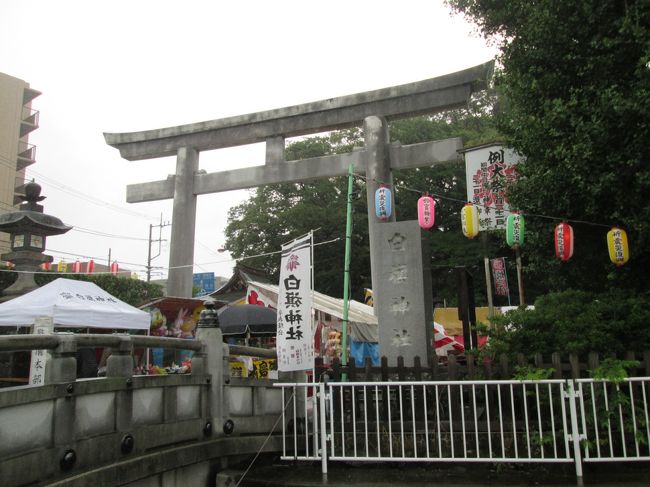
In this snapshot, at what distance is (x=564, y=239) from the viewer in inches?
343

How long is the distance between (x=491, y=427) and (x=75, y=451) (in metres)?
4.63

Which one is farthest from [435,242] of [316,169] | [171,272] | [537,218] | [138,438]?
[138,438]

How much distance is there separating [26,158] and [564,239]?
43379 millimetres

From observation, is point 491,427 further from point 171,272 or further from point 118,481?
point 171,272

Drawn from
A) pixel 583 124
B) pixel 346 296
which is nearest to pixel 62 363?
pixel 346 296

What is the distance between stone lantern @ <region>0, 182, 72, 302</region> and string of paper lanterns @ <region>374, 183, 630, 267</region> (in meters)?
9.11

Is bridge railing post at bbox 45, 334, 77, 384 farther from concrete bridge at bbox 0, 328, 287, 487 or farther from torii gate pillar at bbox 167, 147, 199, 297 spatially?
torii gate pillar at bbox 167, 147, 199, 297

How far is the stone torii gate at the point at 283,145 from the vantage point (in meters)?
14.5

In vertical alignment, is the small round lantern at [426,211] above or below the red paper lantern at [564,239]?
above

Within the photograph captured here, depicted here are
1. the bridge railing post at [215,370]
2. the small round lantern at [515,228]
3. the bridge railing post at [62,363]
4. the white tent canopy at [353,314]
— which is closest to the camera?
the bridge railing post at [62,363]

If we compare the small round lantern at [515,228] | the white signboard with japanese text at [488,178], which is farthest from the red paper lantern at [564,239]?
the white signboard with japanese text at [488,178]

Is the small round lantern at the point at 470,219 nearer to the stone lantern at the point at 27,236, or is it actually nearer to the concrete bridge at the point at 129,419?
the concrete bridge at the point at 129,419

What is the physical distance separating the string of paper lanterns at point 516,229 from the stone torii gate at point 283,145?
57cm

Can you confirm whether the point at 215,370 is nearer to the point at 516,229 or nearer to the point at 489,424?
the point at 489,424
